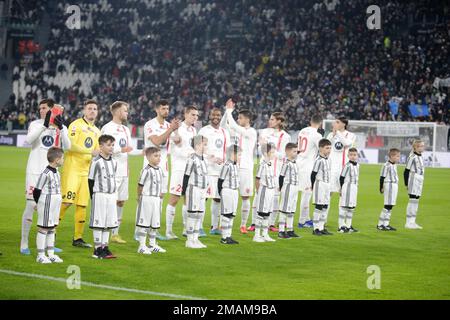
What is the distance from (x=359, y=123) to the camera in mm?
34875

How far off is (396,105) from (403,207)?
17480 mm

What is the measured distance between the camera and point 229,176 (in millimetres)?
13672

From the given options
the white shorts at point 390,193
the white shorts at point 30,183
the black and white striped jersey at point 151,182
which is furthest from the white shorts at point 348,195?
the white shorts at point 30,183

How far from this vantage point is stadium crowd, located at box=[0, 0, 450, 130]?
129 ft

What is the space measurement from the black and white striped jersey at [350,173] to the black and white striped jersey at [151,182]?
193 inches

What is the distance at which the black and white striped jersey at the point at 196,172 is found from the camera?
13164mm

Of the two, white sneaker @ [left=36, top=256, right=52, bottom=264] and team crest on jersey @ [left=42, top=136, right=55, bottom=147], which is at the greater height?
team crest on jersey @ [left=42, top=136, right=55, bottom=147]

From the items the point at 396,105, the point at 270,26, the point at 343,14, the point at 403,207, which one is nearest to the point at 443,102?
the point at 396,105

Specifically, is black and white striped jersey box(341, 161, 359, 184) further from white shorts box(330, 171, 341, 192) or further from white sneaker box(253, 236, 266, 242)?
white sneaker box(253, 236, 266, 242)

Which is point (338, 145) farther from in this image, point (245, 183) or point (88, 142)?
point (88, 142)

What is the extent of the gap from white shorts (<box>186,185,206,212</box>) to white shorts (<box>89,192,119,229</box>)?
5.80 feet

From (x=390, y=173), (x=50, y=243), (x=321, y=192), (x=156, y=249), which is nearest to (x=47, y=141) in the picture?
(x=50, y=243)

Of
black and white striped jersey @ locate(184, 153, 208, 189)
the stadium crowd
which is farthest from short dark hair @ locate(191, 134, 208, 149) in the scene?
the stadium crowd
